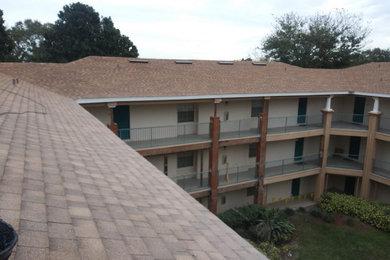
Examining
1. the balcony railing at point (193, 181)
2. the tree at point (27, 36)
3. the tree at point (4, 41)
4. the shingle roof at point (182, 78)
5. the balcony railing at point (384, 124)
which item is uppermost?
the tree at point (27, 36)

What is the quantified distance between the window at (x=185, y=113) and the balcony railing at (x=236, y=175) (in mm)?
3954

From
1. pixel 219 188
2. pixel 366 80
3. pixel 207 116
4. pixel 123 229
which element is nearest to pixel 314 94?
pixel 366 80

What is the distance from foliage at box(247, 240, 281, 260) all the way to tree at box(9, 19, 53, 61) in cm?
4397

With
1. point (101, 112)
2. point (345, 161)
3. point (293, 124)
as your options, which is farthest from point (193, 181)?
point (345, 161)

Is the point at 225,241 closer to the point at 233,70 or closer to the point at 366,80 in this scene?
the point at 233,70

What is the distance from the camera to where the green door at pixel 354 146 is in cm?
2388

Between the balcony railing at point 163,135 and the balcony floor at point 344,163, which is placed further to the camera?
the balcony floor at point 344,163

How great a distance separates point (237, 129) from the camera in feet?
68.9

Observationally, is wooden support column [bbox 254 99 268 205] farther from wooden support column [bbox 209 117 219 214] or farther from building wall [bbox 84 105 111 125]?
building wall [bbox 84 105 111 125]

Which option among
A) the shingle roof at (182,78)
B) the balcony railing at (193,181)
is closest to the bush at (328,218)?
the balcony railing at (193,181)

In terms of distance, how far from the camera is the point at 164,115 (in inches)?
728

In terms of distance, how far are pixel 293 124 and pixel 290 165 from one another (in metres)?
3.11

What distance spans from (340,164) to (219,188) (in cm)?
1047

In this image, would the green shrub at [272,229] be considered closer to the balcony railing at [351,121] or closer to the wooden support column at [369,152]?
the wooden support column at [369,152]
